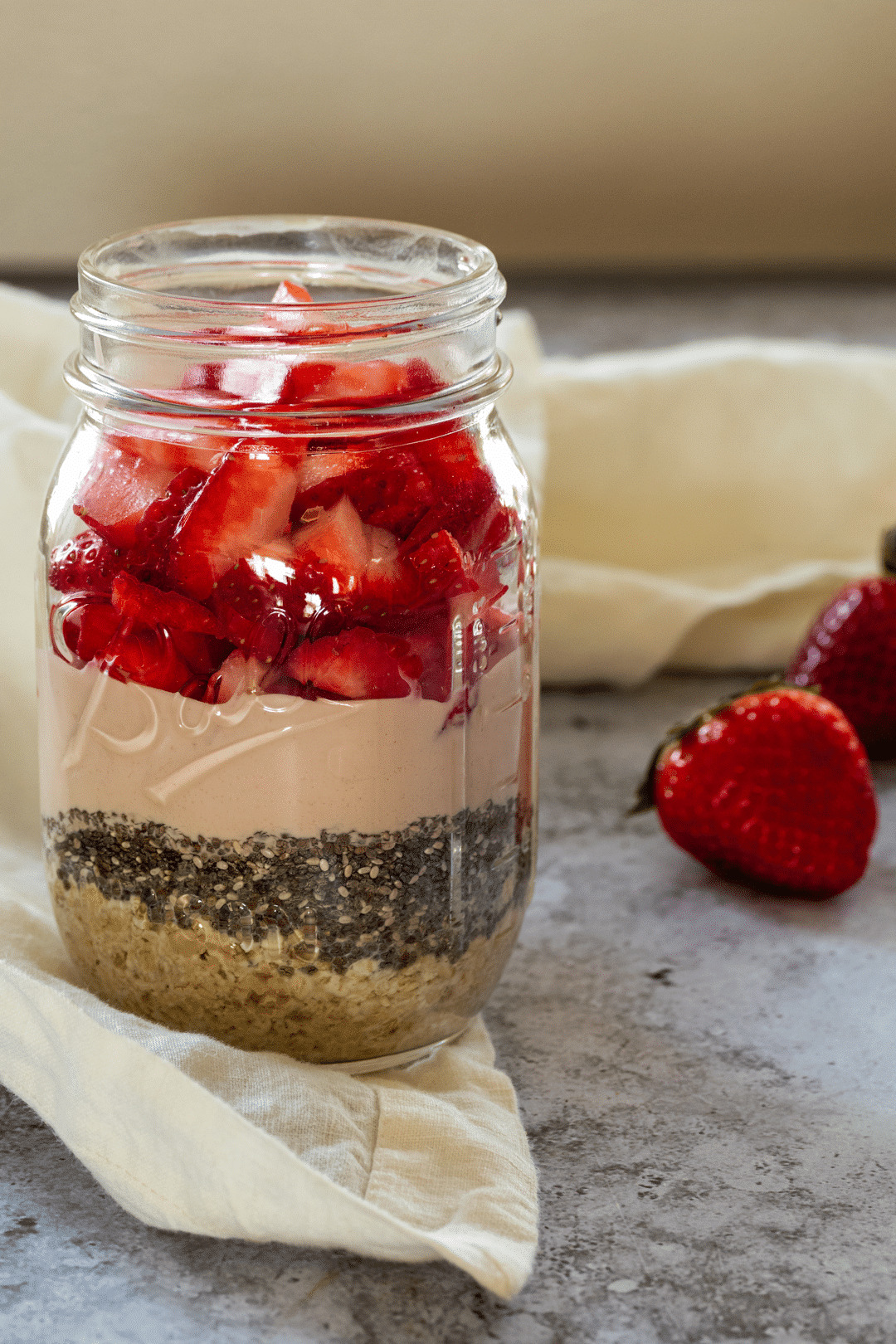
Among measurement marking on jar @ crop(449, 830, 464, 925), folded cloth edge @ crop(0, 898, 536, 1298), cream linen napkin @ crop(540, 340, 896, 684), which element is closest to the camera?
folded cloth edge @ crop(0, 898, 536, 1298)

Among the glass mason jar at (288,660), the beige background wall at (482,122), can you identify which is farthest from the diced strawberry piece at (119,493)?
the beige background wall at (482,122)

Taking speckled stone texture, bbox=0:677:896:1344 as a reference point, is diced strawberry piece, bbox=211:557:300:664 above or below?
above

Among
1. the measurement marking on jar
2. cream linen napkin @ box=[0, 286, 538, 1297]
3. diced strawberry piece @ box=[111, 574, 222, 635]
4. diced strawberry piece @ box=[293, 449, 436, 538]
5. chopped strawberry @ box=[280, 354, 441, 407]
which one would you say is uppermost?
chopped strawberry @ box=[280, 354, 441, 407]

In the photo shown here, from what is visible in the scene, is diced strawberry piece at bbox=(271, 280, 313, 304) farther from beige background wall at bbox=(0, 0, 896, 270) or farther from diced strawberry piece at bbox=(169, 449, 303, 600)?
beige background wall at bbox=(0, 0, 896, 270)

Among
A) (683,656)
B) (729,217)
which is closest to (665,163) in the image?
(729,217)

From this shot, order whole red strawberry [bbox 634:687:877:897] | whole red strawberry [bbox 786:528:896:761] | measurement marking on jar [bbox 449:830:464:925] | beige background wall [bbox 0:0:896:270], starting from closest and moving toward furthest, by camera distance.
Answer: measurement marking on jar [bbox 449:830:464:925] → whole red strawberry [bbox 634:687:877:897] → whole red strawberry [bbox 786:528:896:761] → beige background wall [bbox 0:0:896:270]

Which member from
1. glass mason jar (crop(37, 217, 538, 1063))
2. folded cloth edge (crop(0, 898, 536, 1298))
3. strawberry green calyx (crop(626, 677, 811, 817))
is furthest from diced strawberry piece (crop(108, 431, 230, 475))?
strawberry green calyx (crop(626, 677, 811, 817))

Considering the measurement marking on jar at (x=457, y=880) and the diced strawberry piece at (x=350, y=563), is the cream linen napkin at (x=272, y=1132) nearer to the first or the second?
the measurement marking on jar at (x=457, y=880)

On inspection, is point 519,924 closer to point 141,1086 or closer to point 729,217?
point 141,1086
